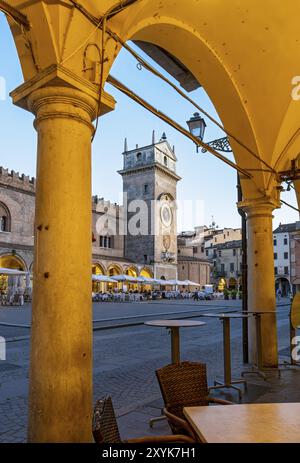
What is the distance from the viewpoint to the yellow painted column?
2682mm

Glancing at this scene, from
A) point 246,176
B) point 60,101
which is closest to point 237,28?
point 246,176

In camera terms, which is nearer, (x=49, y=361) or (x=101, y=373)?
(x=49, y=361)

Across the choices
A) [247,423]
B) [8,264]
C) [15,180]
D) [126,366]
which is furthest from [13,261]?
[247,423]

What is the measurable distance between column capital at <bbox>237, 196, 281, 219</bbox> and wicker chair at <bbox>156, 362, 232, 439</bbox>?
14.0 feet

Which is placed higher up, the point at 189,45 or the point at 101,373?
the point at 189,45

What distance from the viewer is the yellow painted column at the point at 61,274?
8.80 ft

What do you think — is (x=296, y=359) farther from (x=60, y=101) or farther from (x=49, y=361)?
(x=60, y=101)

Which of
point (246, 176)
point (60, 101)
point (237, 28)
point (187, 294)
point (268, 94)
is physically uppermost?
point (237, 28)

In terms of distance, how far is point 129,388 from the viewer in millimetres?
5441

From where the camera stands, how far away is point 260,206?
680 cm

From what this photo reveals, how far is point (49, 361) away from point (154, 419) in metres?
1.72

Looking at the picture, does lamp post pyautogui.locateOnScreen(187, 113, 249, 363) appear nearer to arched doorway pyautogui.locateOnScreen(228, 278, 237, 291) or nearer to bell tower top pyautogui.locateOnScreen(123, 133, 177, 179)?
bell tower top pyautogui.locateOnScreen(123, 133, 177, 179)

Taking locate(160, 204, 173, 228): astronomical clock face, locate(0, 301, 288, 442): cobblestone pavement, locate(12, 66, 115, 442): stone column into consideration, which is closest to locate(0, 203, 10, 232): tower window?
locate(160, 204, 173, 228): astronomical clock face

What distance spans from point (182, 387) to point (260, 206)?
4.56 meters
